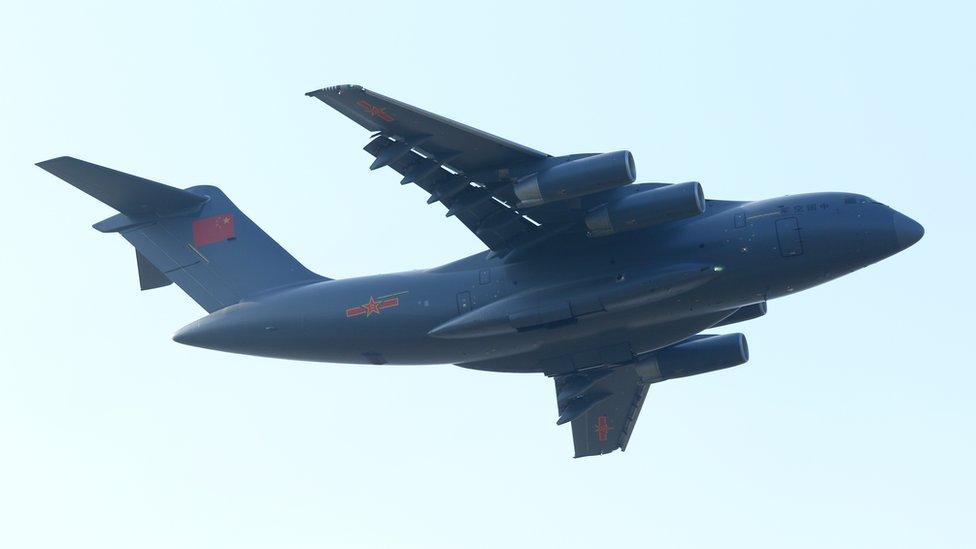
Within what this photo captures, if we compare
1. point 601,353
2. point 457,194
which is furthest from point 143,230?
point 601,353

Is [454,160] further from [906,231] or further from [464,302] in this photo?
[906,231]

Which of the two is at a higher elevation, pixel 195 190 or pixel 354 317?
pixel 195 190

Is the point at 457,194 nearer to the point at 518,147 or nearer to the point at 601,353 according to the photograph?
the point at 518,147

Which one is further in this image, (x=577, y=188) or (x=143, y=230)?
(x=143, y=230)

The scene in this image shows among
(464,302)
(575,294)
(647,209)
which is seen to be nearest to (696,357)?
(575,294)

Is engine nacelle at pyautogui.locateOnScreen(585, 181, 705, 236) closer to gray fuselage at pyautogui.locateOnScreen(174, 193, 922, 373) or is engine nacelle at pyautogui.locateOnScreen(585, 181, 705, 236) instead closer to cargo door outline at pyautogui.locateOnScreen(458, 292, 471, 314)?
gray fuselage at pyautogui.locateOnScreen(174, 193, 922, 373)
